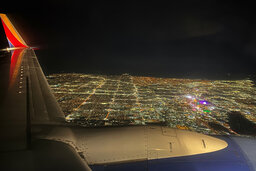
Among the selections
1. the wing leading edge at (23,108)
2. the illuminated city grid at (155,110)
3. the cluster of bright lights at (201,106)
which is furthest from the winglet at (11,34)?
the cluster of bright lights at (201,106)

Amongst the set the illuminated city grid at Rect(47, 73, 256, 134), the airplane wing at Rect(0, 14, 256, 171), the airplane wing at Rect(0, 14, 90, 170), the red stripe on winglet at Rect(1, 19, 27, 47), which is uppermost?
the red stripe on winglet at Rect(1, 19, 27, 47)

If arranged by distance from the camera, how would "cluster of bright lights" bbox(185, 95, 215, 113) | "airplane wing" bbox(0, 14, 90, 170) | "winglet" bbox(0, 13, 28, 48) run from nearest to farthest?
"airplane wing" bbox(0, 14, 90, 170) < "winglet" bbox(0, 13, 28, 48) < "cluster of bright lights" bbox(185, 95, 215, 113)

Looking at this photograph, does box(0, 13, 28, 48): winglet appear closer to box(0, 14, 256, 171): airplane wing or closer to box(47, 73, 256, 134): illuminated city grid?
box(0, 14, 256, 171): airplane wing

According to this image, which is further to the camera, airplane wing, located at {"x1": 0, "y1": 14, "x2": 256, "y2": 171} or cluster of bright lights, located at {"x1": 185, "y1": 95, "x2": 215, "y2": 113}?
cluster of bright lights, located at {"x1": 185, "y1": 95, "x2": 215, "y2": 113}

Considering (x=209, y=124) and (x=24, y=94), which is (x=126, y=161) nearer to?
(x=24, y=94)

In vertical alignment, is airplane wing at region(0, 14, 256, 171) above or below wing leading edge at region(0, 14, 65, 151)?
below

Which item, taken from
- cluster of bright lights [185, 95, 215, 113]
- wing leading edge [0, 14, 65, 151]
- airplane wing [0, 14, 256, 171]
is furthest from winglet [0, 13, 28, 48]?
cluster of bright lights [185, 95, 215, 113]

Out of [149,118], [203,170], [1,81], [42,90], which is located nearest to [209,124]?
[149,118]

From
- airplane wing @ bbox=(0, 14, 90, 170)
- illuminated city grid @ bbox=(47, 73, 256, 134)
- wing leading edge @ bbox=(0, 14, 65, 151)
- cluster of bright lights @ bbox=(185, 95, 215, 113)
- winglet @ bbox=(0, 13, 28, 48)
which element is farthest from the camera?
cluster of bright lights @ bbox=(185, 95, 215, 113)
